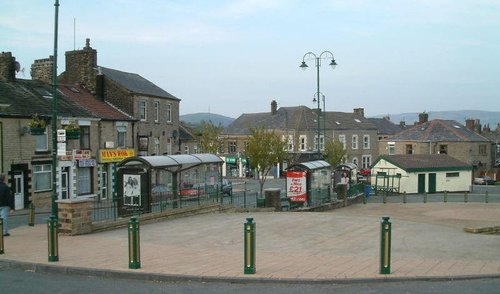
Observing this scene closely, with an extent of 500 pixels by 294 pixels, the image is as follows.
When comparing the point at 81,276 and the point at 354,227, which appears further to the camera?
the point at 354,227

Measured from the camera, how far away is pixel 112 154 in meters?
36.0

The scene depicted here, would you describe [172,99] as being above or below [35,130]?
above

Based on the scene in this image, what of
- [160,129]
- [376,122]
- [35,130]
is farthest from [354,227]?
[376,122]

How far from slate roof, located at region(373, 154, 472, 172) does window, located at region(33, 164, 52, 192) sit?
1258 inches

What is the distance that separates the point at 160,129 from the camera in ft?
138

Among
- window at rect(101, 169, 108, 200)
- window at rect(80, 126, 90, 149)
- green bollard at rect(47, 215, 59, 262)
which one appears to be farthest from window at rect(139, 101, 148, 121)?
green bollard at rect(47, 215, 59, 262)

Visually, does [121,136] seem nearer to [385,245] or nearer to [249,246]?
[249,246]

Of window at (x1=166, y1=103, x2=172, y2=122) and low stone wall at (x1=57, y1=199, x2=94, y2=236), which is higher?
window at (x1=166, y1=103, x2=172, y2=122)

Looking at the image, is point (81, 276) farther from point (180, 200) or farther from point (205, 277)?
point (180, 200)

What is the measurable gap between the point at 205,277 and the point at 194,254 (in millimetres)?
2447

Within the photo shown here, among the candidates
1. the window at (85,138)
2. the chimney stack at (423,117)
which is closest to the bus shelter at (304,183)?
the window at (85,138)

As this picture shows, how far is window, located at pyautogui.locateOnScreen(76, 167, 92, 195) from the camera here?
3369 cm

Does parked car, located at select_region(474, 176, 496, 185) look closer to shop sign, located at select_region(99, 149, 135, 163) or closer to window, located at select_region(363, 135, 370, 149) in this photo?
window, located at select_region(363, 135, 370, 149)

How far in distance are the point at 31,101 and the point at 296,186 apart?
617 inches
